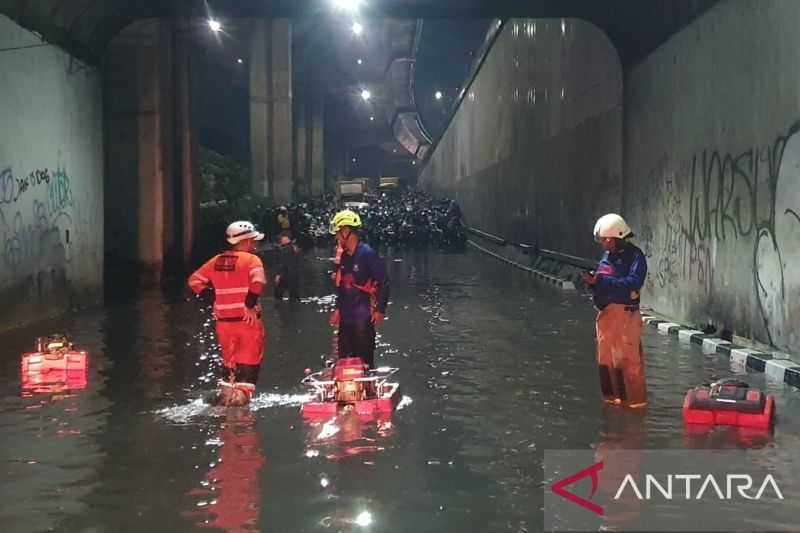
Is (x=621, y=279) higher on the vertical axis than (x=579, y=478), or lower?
higher

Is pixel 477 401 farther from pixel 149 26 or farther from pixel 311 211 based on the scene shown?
pixel 311 211

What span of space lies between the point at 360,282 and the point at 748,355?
5180 millimetres

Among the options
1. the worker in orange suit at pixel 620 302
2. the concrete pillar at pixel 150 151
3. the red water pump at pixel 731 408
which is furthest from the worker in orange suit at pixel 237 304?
the concrete pillar at pixel 150 151

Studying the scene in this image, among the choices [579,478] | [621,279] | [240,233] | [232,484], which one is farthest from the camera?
[240,233]

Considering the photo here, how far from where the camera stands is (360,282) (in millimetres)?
9547

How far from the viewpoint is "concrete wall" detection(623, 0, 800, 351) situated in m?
11.4

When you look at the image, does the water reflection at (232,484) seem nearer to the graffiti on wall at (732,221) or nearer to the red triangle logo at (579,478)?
the red triangle logo at (579,478)

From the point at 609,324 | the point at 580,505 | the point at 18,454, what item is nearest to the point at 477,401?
the point at 609,324

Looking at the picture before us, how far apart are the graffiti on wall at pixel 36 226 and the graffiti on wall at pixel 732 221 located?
10451 millimetres

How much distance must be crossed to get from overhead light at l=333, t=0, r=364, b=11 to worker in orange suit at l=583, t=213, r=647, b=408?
9.55 metres

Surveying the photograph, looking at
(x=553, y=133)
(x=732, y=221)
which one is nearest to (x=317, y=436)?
(x=732, y=221)

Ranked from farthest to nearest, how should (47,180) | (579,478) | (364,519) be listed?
1. (47,180)
2. (579,478)
3. (364,519)

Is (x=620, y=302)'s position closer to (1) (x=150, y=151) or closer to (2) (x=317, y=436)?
(2) (x=317, y=436)

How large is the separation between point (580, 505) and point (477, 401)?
3591 millimetres
